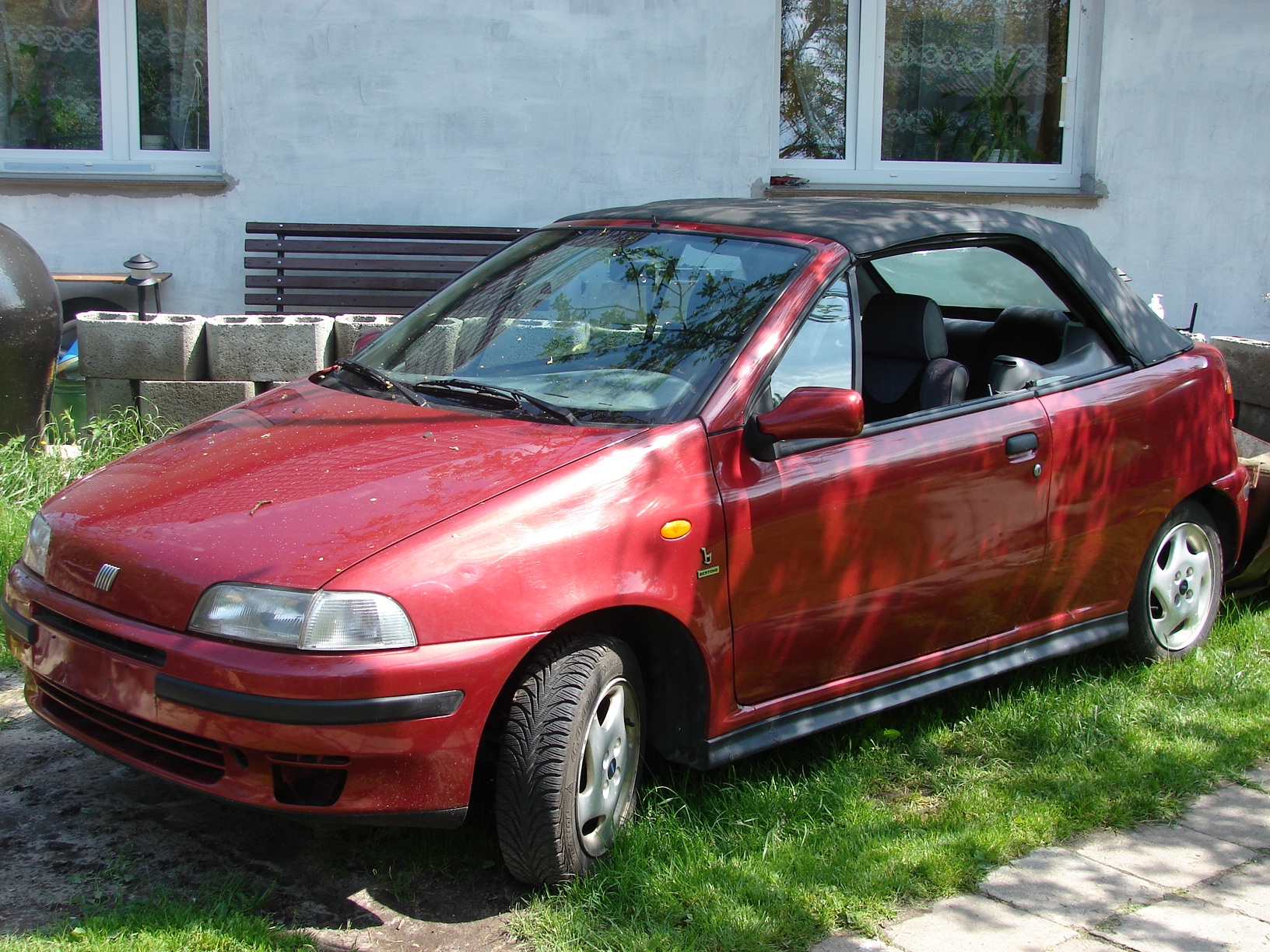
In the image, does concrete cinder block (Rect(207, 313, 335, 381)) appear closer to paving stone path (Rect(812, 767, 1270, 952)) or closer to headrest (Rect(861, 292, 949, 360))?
headrest (Rect(861, 292, 949, 360))

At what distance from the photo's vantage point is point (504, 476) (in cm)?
308

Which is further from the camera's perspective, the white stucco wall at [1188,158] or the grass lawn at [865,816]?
the white stucco wall at [1188,158]

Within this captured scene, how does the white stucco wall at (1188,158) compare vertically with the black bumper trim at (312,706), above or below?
above

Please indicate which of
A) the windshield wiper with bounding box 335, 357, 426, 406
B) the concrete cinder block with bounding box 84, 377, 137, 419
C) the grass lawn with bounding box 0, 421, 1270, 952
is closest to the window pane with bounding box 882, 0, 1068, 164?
the concrete cinder block with bounding box 84, 377, 137, 419

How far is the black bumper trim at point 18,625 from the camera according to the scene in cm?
319

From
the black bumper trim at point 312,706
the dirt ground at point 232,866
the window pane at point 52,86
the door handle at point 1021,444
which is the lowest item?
the dirt ground at point 232,866

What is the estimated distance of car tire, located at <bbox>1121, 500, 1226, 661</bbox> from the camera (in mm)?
4555

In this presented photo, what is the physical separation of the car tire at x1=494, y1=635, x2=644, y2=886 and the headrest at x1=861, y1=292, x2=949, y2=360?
1.65 meters

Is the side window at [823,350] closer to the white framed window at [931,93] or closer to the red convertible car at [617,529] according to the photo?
the red convertible car at [617,529]

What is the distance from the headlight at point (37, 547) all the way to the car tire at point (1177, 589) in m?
3.45

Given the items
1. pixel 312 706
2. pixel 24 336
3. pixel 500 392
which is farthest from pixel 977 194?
pixel 312 706

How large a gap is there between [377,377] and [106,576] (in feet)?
3.79

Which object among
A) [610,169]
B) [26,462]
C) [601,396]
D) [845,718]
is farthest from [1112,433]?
[610,169]

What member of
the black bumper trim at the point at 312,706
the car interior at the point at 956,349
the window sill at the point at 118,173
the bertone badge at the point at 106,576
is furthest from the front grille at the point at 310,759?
the window sill at the point at 118,173
